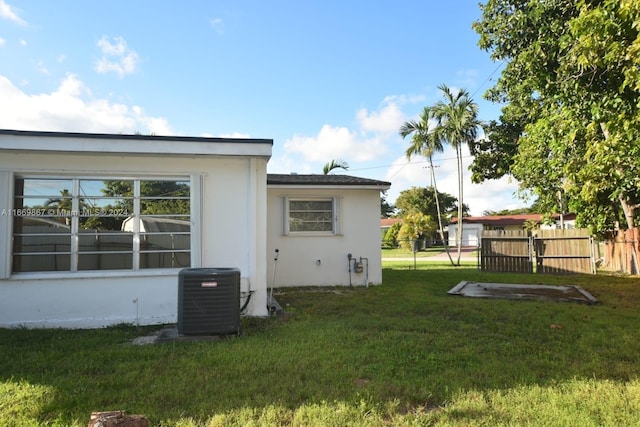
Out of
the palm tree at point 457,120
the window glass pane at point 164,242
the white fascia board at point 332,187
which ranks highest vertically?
the palm tree at point 457,120

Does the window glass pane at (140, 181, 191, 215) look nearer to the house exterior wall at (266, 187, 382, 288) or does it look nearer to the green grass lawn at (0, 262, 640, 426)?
the green grass lawn at (0, 262, 640, 426)

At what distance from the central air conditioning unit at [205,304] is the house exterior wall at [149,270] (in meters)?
1.26

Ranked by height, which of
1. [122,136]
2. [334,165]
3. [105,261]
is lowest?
[105,261]

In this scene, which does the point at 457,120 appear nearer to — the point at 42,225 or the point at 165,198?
the point at 165,198

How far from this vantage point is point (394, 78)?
51.9 feet

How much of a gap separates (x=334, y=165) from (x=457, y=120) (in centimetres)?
878

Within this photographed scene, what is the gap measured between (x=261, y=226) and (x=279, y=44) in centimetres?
636

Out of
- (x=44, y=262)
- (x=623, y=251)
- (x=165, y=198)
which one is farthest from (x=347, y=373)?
(x=623, y=251)

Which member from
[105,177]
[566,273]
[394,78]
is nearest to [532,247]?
[566,273]

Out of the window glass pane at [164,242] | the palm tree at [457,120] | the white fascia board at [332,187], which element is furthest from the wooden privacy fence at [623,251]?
the window glass pane at [164,242]

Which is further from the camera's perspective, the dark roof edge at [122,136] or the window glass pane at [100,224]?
the window glass pane at [100,224]

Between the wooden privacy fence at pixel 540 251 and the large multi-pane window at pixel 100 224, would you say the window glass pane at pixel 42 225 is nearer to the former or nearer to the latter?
the large multi-pane window at pixel 100 224

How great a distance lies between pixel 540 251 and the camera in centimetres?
1477

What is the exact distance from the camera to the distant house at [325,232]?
1062 cm
